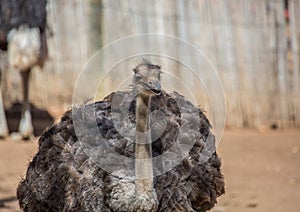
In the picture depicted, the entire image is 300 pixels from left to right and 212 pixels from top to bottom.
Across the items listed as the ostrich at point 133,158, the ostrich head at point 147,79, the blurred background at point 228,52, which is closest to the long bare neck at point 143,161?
the ostrich at point 133,158

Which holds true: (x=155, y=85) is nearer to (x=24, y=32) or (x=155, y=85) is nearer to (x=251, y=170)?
(x=251, y=170)

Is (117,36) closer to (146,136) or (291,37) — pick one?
(291,37)

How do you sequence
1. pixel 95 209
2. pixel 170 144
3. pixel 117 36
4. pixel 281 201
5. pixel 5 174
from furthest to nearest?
pixel 117 36, pixel 5 174, pixel 281 201, pixel 170 144, pixel 95 209

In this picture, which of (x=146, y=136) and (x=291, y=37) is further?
(x=291, y=37)

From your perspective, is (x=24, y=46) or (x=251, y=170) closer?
(x=251, y=170)

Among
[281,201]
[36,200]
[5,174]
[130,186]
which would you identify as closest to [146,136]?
[130,186]

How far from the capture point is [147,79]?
404 centimetres

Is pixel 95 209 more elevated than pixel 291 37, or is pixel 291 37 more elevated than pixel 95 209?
pixel 291 37

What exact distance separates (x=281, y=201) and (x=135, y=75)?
361 cm

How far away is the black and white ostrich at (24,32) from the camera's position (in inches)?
364

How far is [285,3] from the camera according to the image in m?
11.0

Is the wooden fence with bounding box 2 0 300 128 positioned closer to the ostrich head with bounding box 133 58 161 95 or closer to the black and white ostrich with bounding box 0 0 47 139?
the black and white ostrich with bounding box 0 0 47 139

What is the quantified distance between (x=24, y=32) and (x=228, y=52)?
282 cm

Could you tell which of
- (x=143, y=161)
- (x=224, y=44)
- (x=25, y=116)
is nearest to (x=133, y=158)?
Answer: (x=143, y=161)
